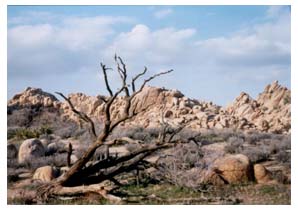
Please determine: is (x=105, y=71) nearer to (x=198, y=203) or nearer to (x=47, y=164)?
(x=47, y=164)

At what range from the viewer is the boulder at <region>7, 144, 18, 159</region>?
836cm

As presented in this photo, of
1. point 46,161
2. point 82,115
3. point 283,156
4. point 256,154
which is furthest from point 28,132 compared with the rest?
point 283,156

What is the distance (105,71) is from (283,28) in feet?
9.01

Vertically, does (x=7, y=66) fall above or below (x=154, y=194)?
above

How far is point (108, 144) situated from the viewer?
8.16 metres

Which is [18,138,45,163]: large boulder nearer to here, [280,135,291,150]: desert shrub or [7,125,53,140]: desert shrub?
[7,125,53,140]: desert shrub

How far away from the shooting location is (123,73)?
8.40m

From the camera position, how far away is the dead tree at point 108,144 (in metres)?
8.23

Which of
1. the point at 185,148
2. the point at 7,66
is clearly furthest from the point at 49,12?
the point at 185,148

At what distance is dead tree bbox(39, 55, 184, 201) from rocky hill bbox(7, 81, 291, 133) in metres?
0.16

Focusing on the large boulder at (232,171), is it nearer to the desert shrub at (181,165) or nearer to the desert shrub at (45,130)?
the desert shrub at (181,165)

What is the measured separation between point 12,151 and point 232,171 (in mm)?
3261

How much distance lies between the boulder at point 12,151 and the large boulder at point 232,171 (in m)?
2.88

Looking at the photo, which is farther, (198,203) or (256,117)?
(256,117)
